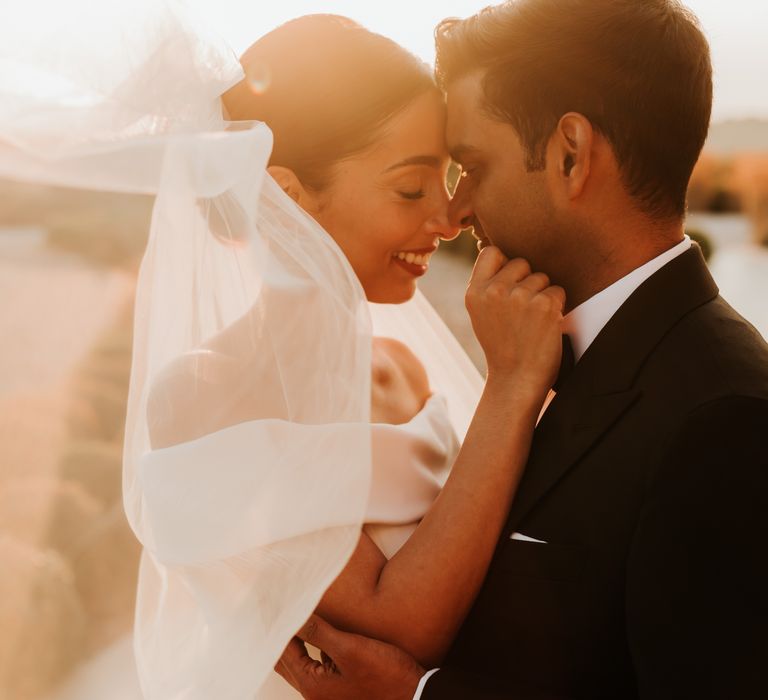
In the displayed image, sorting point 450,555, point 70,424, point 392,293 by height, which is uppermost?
point 392,293

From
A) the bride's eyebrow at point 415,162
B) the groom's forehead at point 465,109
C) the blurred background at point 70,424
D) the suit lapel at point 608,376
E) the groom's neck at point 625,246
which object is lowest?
the blurred background at point 70,424

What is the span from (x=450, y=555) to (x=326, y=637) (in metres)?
0.34

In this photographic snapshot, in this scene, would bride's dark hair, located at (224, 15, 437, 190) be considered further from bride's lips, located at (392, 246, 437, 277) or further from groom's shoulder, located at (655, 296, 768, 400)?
groom's shoulder, located at (655, 296, 768, 400)

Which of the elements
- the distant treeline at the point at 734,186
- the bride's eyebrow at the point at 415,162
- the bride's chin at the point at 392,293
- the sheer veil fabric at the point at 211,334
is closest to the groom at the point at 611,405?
the bride's eyebrow at the point at 415,162

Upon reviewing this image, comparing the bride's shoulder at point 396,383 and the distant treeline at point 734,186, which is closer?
the bride's shoulder at point 396,383

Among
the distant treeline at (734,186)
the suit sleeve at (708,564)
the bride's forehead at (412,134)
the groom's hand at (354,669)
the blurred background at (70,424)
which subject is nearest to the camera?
the suit sleeve at (708,564)

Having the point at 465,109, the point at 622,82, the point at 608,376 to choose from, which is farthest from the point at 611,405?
the point at 465,109

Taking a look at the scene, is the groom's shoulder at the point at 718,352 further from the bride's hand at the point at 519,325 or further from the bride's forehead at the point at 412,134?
the bride's forehead at the point at 412,134

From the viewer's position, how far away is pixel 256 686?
183cm

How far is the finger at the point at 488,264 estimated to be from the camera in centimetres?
212

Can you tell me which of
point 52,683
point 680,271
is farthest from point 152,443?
point 52,683

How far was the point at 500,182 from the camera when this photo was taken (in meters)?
2.15

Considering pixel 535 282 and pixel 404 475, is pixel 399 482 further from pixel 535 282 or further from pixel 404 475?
pixel 535 282

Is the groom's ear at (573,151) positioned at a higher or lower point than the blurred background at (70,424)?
higher
